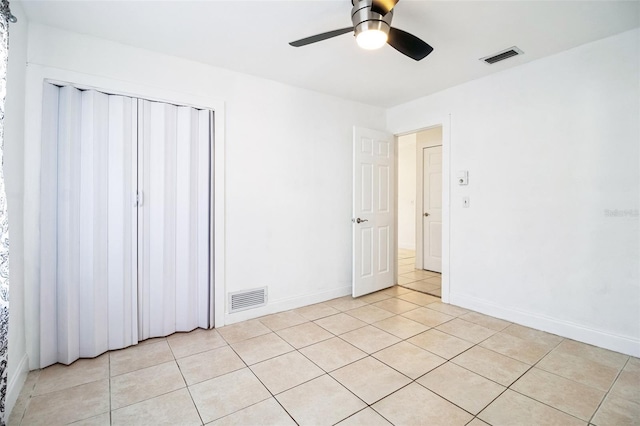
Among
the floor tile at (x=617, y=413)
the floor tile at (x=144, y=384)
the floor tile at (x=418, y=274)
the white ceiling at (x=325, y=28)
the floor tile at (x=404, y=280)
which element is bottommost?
the floor tile at (x=617, y=413)

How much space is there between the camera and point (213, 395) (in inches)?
72.6

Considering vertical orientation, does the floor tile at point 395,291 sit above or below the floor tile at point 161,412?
above

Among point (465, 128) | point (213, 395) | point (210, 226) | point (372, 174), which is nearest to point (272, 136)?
point (210, 226)

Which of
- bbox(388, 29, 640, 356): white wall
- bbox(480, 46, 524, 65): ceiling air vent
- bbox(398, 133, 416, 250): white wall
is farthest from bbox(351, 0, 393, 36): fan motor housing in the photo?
bbox(398, 133, 416, 250): white wall

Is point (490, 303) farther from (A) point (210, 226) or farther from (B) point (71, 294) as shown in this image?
(B) point (71, 294)

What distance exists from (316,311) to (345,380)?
132cm

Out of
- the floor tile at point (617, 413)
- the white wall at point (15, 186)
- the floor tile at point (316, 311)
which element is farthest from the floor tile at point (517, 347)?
the white wall at point (15, 186)

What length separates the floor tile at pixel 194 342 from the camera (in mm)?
2410

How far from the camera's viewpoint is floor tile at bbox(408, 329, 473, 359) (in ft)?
7.75

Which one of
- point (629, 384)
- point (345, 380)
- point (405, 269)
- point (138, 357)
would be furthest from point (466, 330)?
point (138, 357)

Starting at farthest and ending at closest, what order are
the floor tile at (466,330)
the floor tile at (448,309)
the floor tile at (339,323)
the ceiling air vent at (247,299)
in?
the floor tile at (448,309), the ceiling air vent at (247,299), the floor tile at (339,323), the floor tile at (466,330)

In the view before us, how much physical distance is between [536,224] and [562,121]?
3.12 feet

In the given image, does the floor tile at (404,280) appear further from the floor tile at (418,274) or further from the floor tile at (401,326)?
the floor tile at (401,326)

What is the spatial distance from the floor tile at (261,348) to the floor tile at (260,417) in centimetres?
52
